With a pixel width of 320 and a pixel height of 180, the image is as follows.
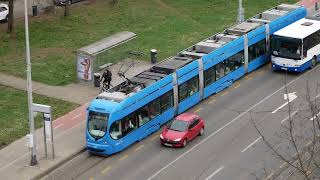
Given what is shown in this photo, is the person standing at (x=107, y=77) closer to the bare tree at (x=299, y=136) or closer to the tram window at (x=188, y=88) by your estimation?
the tram window at (x=188, y=88)

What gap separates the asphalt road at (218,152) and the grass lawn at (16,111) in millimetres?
4340

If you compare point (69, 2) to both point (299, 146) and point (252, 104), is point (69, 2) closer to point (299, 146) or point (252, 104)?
point (252, 104)

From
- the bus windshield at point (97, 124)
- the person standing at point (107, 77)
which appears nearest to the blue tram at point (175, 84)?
the bus windshield at point (97, 124)

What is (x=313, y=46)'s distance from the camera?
150 ft

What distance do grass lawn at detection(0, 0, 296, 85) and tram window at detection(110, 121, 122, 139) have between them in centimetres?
1147

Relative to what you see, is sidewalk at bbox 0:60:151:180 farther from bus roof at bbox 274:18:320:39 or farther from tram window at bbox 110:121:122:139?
bus roof at bbox 274:18:320:39

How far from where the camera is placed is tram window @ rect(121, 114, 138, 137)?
3440 centimetres

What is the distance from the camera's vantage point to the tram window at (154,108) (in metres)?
36.2

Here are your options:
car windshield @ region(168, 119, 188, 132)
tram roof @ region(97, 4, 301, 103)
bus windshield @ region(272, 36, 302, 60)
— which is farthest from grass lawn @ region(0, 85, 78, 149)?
bus windshield @ region(272, 36, 302, 60)

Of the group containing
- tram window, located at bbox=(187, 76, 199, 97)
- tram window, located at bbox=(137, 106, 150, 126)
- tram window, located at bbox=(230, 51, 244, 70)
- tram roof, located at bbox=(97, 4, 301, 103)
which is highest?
tram roof, located at bbox=(97, 4, 301, 103)

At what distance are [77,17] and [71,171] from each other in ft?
92.9

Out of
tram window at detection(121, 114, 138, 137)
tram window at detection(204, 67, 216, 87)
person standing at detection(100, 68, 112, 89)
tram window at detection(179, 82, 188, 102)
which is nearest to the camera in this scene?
tram window at detection(121, 114, 138, 137)

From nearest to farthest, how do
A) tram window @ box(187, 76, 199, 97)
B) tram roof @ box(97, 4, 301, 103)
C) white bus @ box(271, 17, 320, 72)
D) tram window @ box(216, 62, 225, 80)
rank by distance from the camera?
tram roof @ box(97, 4, 301, 103)
tram window @ box(187, 76, 199, 97)
tram window @ box(216, 62, 225, 80)
white bus @ box(271, 17, 320, 72)

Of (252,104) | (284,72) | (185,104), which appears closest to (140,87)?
(185,104)
